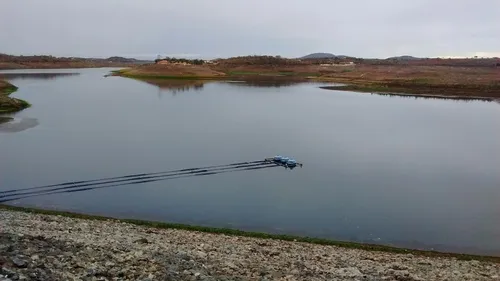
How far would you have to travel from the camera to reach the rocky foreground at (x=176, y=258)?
8227mm

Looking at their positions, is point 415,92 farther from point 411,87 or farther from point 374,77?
point 374,77

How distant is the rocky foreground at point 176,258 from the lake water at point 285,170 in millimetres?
1718

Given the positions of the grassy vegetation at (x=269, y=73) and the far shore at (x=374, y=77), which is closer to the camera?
the far shore at (x=374, y=77)

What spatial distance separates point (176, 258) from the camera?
9438mm

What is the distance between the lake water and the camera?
1377cm

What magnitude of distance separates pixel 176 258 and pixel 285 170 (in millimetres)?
10202

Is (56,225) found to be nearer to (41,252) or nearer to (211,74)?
(41,252)

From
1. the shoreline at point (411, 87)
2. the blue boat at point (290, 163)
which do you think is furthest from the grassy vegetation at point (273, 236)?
the shoreline at point (411, 87)

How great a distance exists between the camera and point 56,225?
11812mm

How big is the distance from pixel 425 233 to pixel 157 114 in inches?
968

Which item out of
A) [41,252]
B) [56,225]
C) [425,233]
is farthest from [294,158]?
[41,252]

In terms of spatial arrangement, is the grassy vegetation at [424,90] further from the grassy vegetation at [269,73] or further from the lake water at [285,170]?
the grassy vegetation at [269,73]

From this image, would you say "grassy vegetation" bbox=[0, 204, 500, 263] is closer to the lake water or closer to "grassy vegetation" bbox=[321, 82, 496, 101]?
the lake water

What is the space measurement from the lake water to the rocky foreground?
5.64ft
